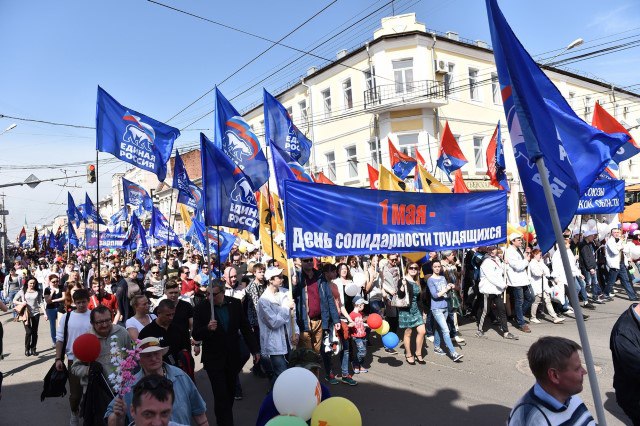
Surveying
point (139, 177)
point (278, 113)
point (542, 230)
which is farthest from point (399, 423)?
point (139, 177)

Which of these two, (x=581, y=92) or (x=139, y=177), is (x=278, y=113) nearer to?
(x=581, y=92)

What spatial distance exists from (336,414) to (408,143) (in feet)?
73.3

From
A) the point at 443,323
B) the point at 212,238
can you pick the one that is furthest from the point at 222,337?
the point at 212,238

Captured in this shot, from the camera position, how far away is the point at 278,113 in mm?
9141

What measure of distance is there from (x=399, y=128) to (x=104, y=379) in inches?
855

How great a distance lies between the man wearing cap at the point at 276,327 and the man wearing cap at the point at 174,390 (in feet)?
7.84

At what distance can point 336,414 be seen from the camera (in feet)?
9.20

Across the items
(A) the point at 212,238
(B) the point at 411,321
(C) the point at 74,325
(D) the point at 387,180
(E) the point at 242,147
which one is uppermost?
(E) the point at 242,147

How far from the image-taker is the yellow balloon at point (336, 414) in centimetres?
279

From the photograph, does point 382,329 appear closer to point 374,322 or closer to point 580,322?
point 374,322

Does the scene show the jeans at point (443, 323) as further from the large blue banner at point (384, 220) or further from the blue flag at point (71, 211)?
the blue flag at point (71, 211)

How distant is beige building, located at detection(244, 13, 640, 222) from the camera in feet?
78.1

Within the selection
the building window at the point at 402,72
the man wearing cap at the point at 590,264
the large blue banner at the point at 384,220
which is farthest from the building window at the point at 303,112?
the large blue banner at the point at 384,220

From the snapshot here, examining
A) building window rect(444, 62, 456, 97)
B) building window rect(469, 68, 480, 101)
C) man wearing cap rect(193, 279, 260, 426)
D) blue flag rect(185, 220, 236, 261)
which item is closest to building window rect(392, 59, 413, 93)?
building window rect(444, 62, 456, 97)
